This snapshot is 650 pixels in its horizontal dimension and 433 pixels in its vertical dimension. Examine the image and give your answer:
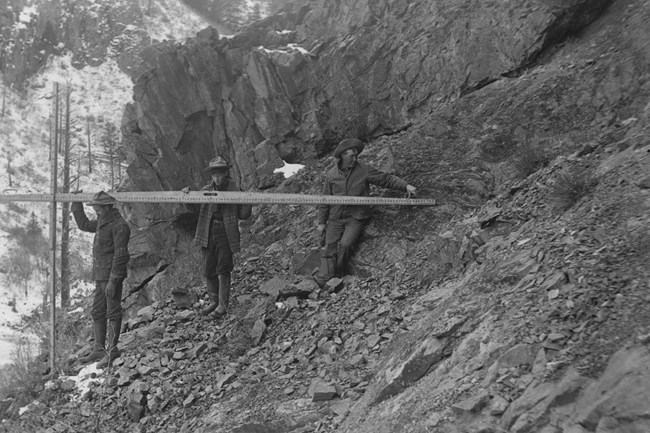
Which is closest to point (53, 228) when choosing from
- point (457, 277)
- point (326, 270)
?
point (326, 270)

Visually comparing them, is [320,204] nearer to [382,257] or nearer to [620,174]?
[382,257]

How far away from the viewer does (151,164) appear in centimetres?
1579

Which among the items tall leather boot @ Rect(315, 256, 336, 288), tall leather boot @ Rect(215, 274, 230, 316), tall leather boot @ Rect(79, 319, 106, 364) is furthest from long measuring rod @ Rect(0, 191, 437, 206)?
tall leather boot @ Rect(79, 319, 106, 364)

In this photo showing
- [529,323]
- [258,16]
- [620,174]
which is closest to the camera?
[529,323]

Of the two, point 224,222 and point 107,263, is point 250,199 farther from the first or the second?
point 107,263

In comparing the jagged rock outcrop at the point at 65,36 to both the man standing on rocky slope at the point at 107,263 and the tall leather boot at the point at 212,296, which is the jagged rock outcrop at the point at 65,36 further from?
the tall leather boot at the point at 212,296

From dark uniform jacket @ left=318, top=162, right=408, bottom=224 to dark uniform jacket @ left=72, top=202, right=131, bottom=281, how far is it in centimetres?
286

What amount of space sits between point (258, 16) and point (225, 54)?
2071 centimetres

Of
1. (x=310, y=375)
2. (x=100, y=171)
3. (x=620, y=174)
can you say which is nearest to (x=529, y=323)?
(x=620, y=174)

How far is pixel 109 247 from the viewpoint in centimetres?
662

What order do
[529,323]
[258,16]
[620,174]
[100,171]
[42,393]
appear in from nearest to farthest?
[529,323] → [620,174] → [42,393] → [258,16] → [100,171]

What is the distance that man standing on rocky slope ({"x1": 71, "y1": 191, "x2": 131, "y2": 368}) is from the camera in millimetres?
6551

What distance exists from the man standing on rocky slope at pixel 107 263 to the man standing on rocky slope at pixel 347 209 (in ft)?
9.05

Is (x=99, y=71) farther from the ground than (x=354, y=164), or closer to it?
farther from the ground
